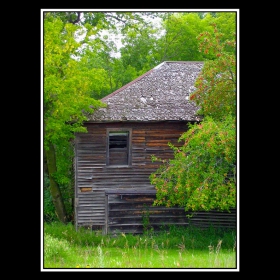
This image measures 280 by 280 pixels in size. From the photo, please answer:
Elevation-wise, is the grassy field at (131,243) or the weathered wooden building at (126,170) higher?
the weathered wooden building at (126,170)

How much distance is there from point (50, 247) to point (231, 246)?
275 inches

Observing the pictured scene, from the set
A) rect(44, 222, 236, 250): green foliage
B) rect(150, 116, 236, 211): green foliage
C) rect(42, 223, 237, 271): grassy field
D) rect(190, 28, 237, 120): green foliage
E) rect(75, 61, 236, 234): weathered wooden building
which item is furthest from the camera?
rect(75, 61, 236, 234): weathered wooden building

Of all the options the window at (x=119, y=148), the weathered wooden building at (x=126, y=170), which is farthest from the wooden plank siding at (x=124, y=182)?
the window at (x=119, y=148)

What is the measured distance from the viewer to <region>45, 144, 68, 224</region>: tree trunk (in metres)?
22.2

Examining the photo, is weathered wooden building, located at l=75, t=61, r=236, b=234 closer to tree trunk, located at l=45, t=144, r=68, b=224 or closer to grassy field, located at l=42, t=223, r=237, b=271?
grassy field, located at l=42, t=223, r=237, b=271

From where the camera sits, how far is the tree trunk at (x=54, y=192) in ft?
72.8

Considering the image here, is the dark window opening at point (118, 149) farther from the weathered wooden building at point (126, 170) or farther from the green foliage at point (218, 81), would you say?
the green foliage at point (218, 81)

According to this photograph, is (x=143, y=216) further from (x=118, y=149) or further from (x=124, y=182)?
(x=118, y=149)

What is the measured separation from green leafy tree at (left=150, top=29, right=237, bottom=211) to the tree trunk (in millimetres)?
6822

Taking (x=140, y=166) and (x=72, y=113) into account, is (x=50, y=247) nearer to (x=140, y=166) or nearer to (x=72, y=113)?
(x=72, y=113)

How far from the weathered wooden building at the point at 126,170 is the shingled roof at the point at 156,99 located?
4 centimetres

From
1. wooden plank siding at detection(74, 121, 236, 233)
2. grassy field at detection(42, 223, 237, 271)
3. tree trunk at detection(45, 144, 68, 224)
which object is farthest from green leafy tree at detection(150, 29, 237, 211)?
tree trunk at detection(45, 144, 68, 224)

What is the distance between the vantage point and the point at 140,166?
65.4 ft
